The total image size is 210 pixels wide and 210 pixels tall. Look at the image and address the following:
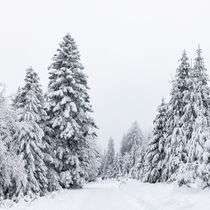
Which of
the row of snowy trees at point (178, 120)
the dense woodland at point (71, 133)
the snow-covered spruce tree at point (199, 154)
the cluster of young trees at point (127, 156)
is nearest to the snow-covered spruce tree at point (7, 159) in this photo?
the dense woodland at point (71, 133)

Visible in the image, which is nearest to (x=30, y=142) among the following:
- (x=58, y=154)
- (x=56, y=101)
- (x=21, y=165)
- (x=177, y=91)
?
(x=21, y=165)

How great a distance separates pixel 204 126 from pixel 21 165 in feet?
33.8

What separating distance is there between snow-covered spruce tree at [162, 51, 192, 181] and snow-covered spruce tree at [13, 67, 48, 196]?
44.8 ft

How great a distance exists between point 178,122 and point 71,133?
37.8ft

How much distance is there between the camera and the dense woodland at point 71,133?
1804 cm

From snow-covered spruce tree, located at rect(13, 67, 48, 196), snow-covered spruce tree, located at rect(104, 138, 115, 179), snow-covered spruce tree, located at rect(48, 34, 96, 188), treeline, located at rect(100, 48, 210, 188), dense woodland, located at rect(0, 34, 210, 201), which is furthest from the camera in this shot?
snow-covered spruce tree, located at rect(104, 138, 115, 179)

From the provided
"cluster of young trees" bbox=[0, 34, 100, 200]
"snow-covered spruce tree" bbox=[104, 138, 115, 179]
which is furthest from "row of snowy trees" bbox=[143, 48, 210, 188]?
"snow-covered spruce tree" bbox=[104, 138, 115, 179]

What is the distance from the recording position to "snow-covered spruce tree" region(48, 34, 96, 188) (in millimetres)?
27547

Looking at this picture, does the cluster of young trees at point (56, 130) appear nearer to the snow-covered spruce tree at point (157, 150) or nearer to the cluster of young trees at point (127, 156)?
the snow-covered spruce tree at point (157, 150)

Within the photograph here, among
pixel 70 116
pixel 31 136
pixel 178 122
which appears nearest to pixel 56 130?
pixel 70 116

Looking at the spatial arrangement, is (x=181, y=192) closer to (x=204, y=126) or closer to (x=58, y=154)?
(x=204, y=126)

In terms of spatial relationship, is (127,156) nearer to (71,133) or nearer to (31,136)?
(71,133)

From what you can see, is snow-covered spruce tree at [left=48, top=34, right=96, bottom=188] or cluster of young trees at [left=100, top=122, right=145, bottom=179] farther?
cluster of young trees at [left=100, top=122, right=145, bottom=179]

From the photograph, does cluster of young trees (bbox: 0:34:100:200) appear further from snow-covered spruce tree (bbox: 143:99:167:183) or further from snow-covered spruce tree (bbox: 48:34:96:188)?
snow-covered spruce tree (bbox: 143:99:167:183)
